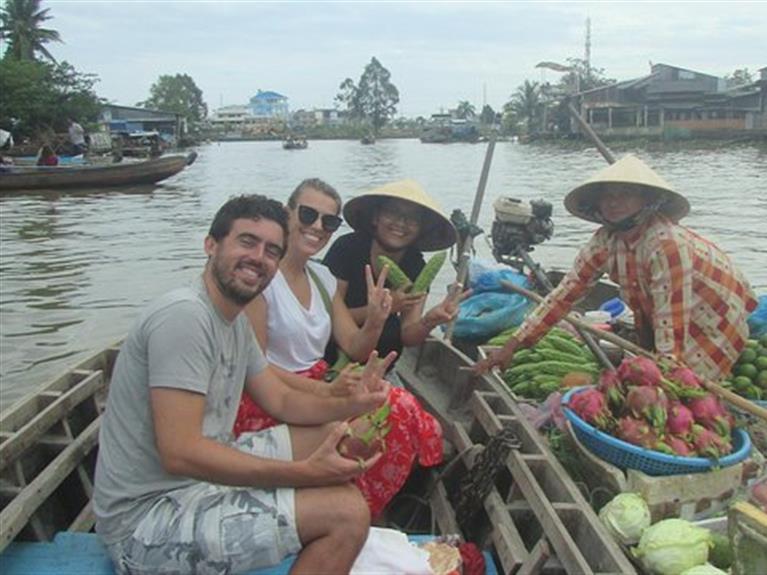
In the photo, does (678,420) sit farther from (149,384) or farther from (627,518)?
(149,384)

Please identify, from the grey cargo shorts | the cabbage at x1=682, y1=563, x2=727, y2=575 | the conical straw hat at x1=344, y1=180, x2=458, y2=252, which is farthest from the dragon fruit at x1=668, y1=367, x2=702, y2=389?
the grey cargo shorts

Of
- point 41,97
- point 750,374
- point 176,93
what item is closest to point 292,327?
point 750,374

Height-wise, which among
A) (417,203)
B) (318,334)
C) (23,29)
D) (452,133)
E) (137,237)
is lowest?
(137,237)

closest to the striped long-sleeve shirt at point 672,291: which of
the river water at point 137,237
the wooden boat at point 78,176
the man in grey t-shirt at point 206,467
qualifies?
the man in grey t-shirt at point 206,467

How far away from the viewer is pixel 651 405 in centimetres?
283

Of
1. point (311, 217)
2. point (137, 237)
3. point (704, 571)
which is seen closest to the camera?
point (704, 571)

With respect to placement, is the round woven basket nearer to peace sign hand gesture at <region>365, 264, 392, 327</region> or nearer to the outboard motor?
peace sign hand gesture at <region>365, 264, 392, 327</region>

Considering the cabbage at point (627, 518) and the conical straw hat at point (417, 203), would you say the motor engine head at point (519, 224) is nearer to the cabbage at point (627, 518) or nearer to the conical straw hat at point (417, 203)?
the conical straw hat at point (417, 203)

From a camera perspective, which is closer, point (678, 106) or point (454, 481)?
point (454, 481)

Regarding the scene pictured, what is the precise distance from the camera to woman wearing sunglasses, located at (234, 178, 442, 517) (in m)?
2.90

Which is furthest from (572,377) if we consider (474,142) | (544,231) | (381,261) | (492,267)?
(474,142)

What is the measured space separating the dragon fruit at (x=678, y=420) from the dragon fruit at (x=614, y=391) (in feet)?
0.58

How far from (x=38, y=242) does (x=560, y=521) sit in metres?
14.4

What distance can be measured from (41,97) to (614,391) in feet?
113
